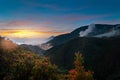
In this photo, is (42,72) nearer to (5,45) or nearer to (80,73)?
(80,73)

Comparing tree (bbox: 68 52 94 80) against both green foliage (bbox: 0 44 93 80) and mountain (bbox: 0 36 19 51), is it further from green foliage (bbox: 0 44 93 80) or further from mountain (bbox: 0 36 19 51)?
mountain (bbox: 0 36 19 51)

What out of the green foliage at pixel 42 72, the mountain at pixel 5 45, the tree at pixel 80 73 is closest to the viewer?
the tree at pixel 80 73

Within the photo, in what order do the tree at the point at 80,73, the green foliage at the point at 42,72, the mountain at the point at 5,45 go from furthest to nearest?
the mountain at the point at 5,45 → the green foliage at the point at 42,72 → the tree at the point at 80,73

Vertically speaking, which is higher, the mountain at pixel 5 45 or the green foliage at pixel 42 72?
the mountain at pixel 5 45

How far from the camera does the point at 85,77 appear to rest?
50719 mm

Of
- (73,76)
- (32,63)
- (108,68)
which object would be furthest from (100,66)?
(73,76)

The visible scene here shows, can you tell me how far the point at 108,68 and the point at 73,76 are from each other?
14725 cm

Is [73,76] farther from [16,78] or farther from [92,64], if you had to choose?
[92,64]

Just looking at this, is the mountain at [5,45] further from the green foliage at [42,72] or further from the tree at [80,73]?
the tree at [80,73]

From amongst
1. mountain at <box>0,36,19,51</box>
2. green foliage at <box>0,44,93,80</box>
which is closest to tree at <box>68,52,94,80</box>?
green foliage at <box>0,44,93,80</box>

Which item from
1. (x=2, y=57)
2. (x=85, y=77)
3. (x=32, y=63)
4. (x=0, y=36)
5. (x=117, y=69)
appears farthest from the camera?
(x=117, y=69)

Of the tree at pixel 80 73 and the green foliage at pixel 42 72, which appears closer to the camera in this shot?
the tree at pixel 80 73

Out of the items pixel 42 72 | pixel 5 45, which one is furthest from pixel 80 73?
pixel 5 45

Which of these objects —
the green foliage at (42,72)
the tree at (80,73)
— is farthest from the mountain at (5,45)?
the tree at (80,73)
